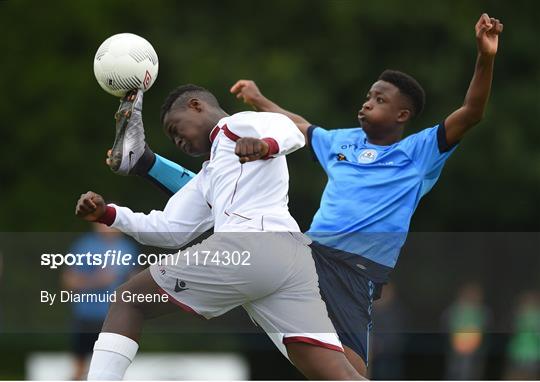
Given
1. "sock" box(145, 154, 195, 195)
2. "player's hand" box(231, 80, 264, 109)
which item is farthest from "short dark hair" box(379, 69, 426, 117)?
"sock" box(145, 154, 195, 195)

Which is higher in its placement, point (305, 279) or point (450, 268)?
point (450, 268)

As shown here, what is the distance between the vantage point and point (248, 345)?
1709 centimetres

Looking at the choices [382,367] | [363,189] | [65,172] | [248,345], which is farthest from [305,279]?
[65,172]

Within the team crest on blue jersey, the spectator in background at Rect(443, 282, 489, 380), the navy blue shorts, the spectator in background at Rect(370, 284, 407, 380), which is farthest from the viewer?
the spectator in background at Rect(443, 282, 489, 380)

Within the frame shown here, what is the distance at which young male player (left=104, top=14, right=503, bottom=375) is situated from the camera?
273 inches

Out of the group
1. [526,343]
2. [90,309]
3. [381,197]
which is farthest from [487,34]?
[526,343]

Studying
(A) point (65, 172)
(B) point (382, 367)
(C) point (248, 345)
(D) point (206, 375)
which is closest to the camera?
(D) point (206, 375)

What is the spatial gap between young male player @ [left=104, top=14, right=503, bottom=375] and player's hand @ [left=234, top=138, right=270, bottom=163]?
104 centimetres

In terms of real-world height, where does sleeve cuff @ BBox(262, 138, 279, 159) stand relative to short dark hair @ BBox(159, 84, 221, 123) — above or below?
below

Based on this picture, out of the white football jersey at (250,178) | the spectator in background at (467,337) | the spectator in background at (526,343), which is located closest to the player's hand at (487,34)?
the white football jersey at (250,178)

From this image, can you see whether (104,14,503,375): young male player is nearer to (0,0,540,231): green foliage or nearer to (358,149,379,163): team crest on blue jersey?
(358,149,379,163): team crest on blue jersey

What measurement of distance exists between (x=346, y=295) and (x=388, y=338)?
861 centimetres

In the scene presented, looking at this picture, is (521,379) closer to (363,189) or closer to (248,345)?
(248,345)

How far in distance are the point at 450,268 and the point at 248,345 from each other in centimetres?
272
